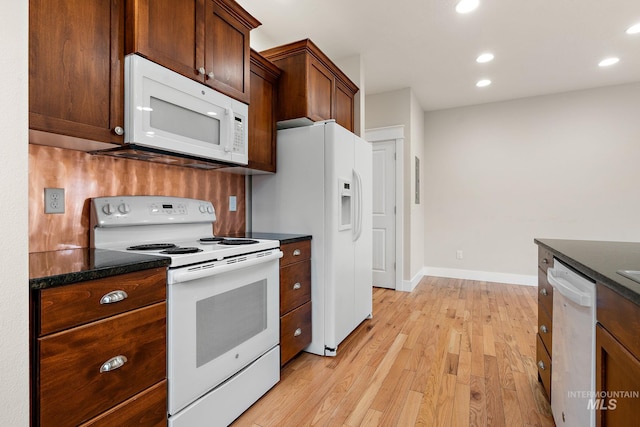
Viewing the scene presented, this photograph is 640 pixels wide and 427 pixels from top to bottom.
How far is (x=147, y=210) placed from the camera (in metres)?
1.81

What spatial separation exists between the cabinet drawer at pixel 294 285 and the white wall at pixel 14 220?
1334 millimetres

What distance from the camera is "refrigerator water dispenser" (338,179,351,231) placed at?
2.48 meters

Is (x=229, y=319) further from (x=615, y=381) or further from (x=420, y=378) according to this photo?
(x=615, y=381)

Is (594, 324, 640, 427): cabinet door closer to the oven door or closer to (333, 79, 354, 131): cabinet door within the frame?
the oven door

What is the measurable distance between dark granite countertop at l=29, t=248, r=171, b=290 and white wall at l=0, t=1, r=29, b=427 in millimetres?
82

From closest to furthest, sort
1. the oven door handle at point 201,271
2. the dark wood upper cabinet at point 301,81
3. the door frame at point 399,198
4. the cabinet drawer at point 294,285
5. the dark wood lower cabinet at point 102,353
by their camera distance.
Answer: the dark wood lower cabinet at point 102,353, the oven door handle at point 201,271, the cabinet drawer at point 294,285, the dark wood upper cabinet at point 301,81, the door frame at point 399,198

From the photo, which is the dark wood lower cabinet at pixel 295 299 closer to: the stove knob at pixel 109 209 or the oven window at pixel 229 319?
the oven window at pixel 229 319

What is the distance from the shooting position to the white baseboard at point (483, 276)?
15.1 ft

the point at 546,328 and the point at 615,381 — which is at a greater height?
the point at 615,381

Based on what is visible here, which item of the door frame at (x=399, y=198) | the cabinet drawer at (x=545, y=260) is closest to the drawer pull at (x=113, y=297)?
the cabinet drawer at (x=545, y=260)

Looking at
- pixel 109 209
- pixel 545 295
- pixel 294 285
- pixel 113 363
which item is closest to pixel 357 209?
pixel 294 285

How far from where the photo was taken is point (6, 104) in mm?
827

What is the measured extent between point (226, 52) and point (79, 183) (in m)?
1.06

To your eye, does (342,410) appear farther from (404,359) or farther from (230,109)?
(230,109)
